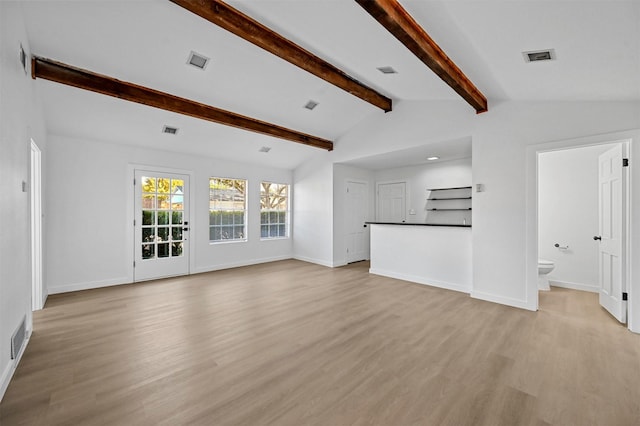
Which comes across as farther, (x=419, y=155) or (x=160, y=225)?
(x=419, y=155)

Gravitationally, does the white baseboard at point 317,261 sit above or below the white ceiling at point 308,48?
below

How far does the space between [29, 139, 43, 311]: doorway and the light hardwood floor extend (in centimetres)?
28

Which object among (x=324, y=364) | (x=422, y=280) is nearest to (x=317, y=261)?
(x=422, y=280)

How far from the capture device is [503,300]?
369 centimetres

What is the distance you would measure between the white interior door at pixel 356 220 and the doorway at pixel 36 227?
5.18 m

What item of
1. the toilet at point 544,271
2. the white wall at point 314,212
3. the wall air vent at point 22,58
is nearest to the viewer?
the wall air vent at point 22,58

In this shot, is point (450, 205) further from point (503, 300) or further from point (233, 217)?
point (233, 217)

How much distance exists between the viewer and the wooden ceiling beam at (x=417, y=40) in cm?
215

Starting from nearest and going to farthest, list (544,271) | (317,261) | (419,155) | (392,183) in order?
1. (544,271)
2. (419,155)
3. (317,261)
4. (392,183)

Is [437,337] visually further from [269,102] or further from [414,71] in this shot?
[269,102]

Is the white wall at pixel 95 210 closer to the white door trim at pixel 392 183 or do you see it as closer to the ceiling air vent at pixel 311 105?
the ceiling air vent at pixel 311 105

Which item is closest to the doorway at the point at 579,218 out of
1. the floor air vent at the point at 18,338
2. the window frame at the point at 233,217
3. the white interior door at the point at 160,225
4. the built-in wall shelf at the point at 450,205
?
the built-in wall shelf at the point at 450,205

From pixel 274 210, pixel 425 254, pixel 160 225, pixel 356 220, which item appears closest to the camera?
pixel 425 254

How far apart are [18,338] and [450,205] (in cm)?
665
